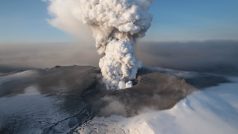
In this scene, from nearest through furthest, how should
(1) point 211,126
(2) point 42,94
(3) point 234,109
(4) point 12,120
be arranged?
(1) point 211,126 < (4) point 12,120 < (3) point 234,109 < (2) point 42,94

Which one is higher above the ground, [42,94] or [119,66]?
[119,66]

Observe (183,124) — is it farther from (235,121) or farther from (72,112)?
(72,112)

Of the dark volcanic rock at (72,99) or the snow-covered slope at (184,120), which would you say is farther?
the dark volcanic rock at (72,99)

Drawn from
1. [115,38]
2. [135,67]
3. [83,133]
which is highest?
[115,38]

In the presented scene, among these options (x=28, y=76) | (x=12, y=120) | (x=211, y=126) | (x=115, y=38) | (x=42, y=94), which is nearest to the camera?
(x=211, y=126)

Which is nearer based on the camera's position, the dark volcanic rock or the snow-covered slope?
the snow-covered slope

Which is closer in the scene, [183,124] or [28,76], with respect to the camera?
[183,124]

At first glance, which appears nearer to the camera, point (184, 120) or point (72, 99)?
point (184, 120)

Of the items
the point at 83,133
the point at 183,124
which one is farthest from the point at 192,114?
the point at 83,133
